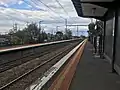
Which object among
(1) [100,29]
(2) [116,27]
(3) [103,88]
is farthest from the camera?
(1) [100,29]

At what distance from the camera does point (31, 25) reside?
11438 cm

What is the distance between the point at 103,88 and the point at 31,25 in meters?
106

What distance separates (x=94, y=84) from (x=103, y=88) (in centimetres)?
85

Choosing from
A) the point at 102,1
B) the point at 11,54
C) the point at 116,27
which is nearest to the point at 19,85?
the point at 116,27

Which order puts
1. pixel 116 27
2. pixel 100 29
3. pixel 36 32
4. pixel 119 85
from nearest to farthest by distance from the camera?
pixel 119 85 < pixel 116 27 < pixel 100 29 < pixel 36 32

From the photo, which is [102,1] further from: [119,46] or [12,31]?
[12,31]

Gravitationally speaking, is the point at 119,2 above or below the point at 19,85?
above

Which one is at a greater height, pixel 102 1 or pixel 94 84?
pixel 102 1

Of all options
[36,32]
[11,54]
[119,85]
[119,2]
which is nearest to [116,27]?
[119,2]

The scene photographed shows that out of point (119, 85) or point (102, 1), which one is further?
point (102, 1)

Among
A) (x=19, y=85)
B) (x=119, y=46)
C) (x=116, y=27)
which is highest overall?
(x=116, y=27)

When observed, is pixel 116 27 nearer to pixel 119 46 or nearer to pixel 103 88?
pixel 119 46

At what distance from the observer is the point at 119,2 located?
13.7 metres

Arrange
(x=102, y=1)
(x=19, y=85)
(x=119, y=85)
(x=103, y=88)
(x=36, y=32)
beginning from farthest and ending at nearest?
1. (x=36, y=32)
2. (x=102, y=1)
3. (x=19, y=85)
4. (x=119, y=85)
5. (x=103, y=88)
